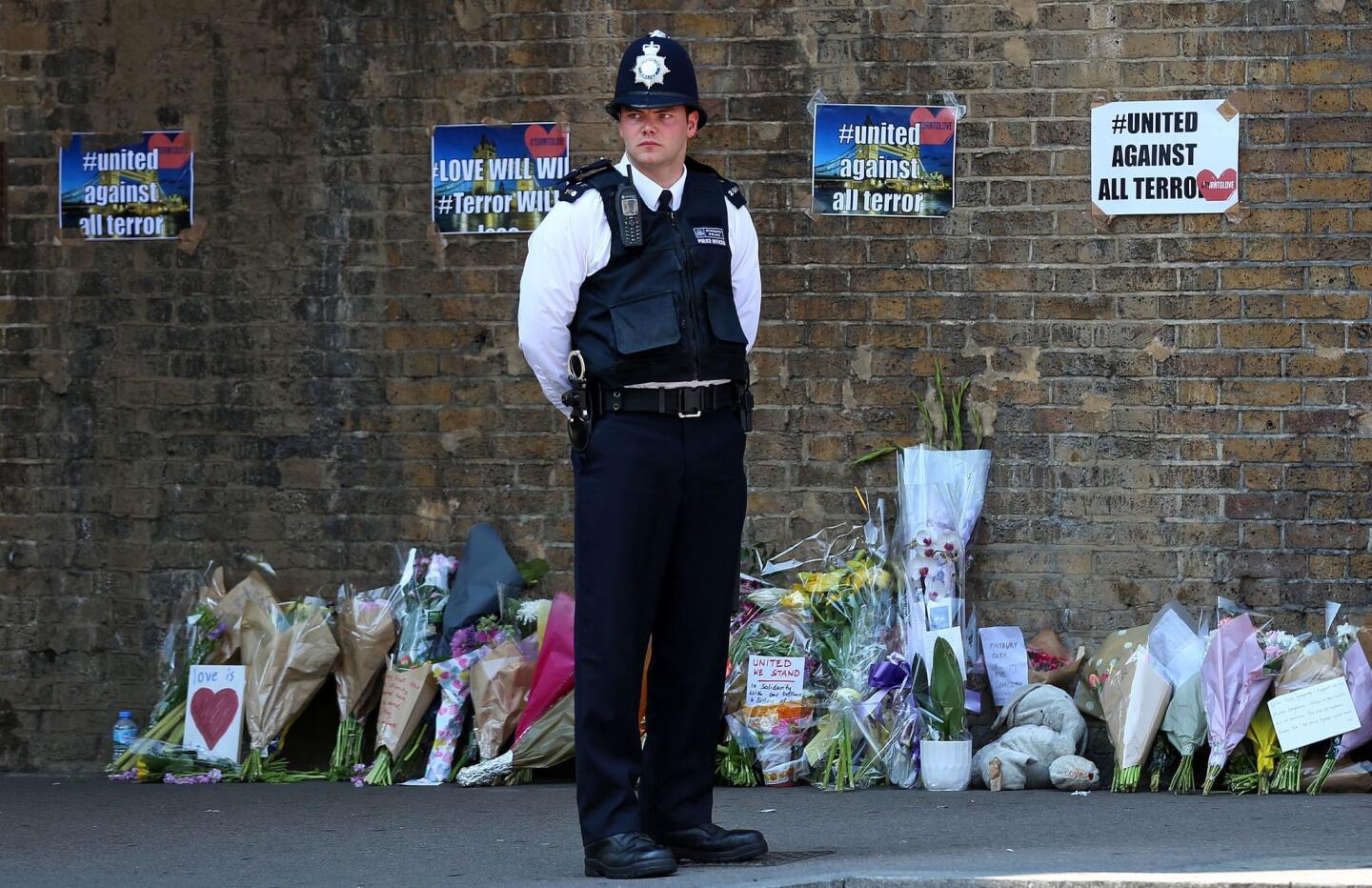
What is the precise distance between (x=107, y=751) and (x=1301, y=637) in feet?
15.7

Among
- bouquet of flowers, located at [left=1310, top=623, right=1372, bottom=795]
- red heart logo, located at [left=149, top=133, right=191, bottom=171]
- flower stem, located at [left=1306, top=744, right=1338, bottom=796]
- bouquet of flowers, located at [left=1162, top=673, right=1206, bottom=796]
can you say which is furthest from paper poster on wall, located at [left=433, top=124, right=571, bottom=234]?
flower stem, located at [left=1306, top=744, right=1338, bottom=796]

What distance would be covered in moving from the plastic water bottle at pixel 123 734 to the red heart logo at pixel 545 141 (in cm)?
285

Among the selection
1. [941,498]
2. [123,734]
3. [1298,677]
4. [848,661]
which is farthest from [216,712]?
[1298,677]

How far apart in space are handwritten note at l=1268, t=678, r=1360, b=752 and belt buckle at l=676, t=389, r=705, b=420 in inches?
105

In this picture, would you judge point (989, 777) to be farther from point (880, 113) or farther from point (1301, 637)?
point (880, 113)

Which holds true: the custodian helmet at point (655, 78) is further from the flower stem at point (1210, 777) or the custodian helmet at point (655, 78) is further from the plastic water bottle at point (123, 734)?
the plastic water bottle at point (123, 734)

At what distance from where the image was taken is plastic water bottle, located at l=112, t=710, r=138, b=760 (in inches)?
280

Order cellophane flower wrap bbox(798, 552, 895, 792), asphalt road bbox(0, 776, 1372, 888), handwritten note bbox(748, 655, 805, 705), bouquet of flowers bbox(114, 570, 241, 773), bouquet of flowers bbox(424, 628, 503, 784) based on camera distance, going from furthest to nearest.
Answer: bouquet of flowers bbox(114, 570, 241, 773) < bouquet of flowers bbox(424, 628, 503, 784) < handwritten note bbox(748, 655, 805, 705) < cellophane flower wrap bbox(798, 552, 895, 792) < asphalt road bbox(0, 776, 1372, 888)

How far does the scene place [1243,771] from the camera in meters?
6.16

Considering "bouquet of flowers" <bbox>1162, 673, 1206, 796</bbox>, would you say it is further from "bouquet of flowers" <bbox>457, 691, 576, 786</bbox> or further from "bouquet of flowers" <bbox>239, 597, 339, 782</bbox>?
"bouquet of flowers" <bbox>239, 597, 339, 782</bbox>

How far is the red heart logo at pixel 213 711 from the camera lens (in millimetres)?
6910

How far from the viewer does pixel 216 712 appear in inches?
273

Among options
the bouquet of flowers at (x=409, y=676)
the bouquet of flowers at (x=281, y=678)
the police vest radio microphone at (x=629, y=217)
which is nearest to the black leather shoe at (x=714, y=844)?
the police vest radio microphone at (x=629, y=217)

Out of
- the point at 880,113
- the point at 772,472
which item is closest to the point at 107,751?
the point at 772,472
